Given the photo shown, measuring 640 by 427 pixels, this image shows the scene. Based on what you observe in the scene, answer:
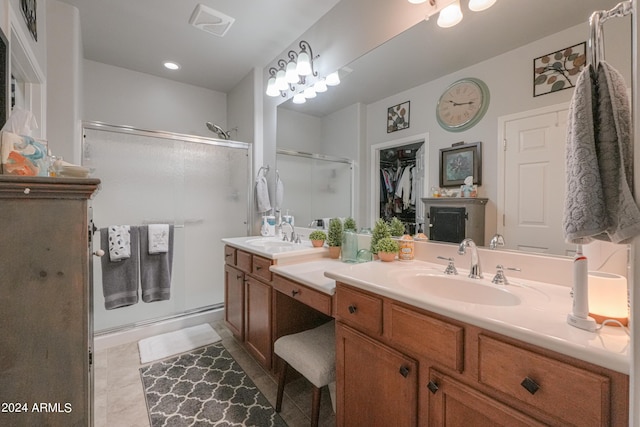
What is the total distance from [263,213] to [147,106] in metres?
1.72

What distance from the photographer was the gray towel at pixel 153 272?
7.76 feet

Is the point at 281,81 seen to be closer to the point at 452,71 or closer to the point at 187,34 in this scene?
the point at 187,34

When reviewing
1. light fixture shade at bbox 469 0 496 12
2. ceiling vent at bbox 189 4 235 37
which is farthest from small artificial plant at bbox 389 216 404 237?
ceiling vent at bbox 189 4 235 37

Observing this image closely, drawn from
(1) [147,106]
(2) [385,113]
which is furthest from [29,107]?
(2) [385,113]

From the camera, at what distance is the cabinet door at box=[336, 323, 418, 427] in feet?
3.16

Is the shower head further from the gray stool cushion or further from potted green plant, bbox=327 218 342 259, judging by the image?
the gray stool cushion

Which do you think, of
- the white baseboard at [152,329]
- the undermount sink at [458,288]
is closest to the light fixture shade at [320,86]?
the undermount sink at [458,288]

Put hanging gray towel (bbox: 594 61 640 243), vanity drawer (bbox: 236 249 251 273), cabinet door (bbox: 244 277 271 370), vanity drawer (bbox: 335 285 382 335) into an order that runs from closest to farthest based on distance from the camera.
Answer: hanging gray towel (bbox: 594 61 640 243) → vanity drawer (bbox: 335 285 382 335) → cabinet door (bbox: 244 277 271 370) → vanity drawer (bbox: 236 249 251 273)

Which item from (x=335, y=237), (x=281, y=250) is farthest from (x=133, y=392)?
(x=335, y=237)

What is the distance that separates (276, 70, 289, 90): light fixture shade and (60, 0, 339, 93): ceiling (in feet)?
0.89

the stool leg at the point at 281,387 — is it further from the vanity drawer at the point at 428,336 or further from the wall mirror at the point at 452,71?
the wall mirror at the point at 452,71

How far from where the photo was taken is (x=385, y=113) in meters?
1.68

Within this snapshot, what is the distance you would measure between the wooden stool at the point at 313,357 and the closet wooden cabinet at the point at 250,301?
0.79 ft

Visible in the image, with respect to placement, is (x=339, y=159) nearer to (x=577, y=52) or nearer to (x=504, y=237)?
(x=504, y=237)
